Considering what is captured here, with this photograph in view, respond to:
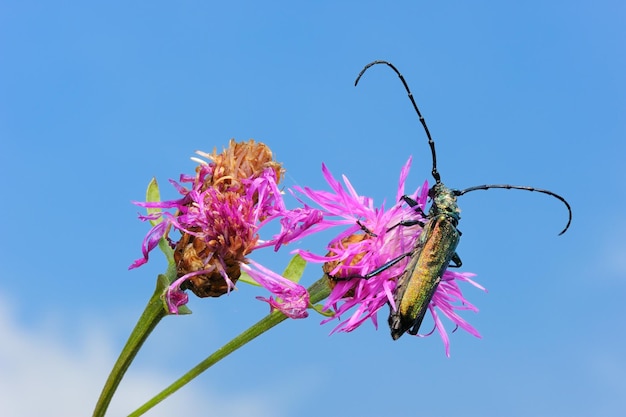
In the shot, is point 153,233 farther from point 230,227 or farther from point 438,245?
point 438,245

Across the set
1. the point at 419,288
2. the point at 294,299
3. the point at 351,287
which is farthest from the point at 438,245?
the point at 294,299

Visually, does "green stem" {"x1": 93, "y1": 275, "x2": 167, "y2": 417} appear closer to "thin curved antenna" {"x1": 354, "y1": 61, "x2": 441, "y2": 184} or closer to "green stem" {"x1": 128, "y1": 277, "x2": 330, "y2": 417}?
"green stem" {"x1": 128, "y1": 277, "x2": 330, "y2": 417}

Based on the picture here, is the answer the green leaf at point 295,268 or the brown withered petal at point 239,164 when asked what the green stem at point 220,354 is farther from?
the brown withered petal at point 239,164

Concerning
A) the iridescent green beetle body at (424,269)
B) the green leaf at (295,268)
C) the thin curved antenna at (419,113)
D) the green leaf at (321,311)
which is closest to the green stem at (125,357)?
the green leaf at (295,268)

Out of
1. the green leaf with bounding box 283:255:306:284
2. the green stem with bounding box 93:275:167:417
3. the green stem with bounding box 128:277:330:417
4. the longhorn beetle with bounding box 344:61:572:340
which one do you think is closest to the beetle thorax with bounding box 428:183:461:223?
the longhorn beetle with bounding box 344:61:572:340

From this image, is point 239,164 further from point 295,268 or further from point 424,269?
point 424,269

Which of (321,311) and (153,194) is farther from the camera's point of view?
(153,194)

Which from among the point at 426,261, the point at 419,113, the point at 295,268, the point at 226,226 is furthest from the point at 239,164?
the point at 419,113
